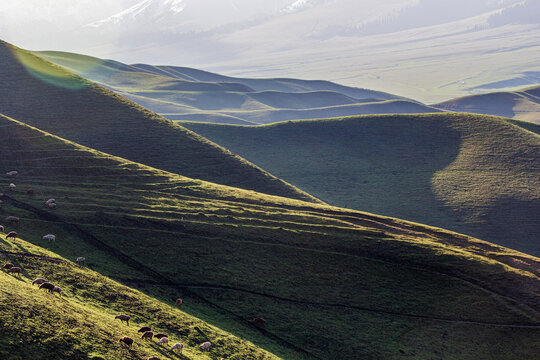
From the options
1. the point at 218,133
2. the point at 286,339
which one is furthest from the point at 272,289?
the point at 218,133

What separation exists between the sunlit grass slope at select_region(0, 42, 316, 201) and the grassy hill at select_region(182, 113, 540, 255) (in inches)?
1203

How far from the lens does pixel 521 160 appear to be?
154m

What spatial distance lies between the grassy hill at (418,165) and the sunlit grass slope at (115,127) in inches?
1203

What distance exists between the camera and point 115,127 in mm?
121750

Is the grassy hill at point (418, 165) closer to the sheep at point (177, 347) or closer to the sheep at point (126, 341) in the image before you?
the sheep at point (177, 347)

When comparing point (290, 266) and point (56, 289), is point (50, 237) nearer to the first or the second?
point (56, 289)

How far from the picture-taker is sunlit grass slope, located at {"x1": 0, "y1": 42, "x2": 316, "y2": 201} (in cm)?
11362

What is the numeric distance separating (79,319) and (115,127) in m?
92.7

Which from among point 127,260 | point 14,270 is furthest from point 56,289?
point 127,260

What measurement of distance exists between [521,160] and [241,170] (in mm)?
90620

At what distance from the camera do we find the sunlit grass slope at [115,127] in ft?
373

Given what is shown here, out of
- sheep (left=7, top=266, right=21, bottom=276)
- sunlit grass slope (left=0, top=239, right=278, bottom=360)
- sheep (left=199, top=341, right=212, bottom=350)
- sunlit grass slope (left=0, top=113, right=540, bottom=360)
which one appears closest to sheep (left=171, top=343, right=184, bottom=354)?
sunlit grass slope (left=0, top=239, right=278, bottom=360)

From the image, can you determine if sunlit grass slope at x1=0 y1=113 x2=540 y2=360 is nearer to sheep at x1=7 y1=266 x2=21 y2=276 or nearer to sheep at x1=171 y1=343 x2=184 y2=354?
sheep at x1=7 y1=266 x2=21 y2=276

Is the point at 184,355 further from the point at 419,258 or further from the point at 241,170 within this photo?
the point at 241,170
